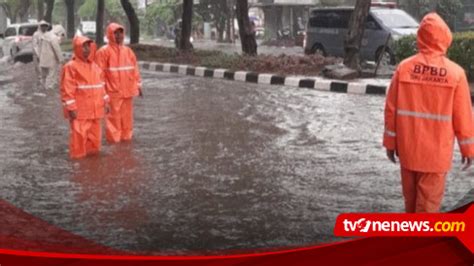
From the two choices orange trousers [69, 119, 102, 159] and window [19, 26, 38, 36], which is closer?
orange trousers [69, 119, 102, 159]

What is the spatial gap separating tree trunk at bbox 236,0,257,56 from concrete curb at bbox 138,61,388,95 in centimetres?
139

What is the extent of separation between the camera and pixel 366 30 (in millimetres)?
17531

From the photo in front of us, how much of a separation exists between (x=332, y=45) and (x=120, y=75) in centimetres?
1256

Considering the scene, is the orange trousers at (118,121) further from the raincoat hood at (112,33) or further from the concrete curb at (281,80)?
→ the concrete curb at (281,80)

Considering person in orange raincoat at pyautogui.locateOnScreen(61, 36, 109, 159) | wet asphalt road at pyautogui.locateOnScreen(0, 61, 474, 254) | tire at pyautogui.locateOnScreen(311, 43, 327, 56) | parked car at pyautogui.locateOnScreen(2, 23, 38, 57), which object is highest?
person in orange raincoat at pyautogui.locateOnScreen(61, 36, 109, 159)

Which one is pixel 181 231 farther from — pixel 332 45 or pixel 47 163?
pixel 332 45

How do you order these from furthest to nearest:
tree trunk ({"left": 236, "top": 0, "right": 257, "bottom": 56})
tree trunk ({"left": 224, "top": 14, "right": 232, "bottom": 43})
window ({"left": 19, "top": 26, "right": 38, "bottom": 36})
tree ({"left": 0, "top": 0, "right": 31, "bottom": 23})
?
tree ({"left": 0, "top": 0, "right": 31, "bottom": 23}) < tree trunk ({"left": 224, "top": 14, "right": 232, "bottom": 43}) < window ({"left": 19, "top": 26, "right": 38, "bottom": 36}) < tree trunk ({"left": 236, "top": 0, "right": 257, "bottom": 56})

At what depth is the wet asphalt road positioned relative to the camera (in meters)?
4.47

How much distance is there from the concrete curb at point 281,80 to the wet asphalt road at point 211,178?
2.07 metres

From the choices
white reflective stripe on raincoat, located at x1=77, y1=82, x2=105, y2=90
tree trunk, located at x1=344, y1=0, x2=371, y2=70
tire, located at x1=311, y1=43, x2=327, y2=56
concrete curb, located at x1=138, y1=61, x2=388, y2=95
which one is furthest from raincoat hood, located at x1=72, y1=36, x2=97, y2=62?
tire, located at x1=311, y1=43, x2=327, y2=56

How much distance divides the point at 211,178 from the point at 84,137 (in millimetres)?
1590

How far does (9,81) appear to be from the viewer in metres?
17.4

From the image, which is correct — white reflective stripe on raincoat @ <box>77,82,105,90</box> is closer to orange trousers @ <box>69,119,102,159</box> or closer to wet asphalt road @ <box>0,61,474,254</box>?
orange trousers @ <box>69,119,102,159</box>

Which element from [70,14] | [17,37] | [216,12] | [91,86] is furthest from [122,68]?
[70,14]
